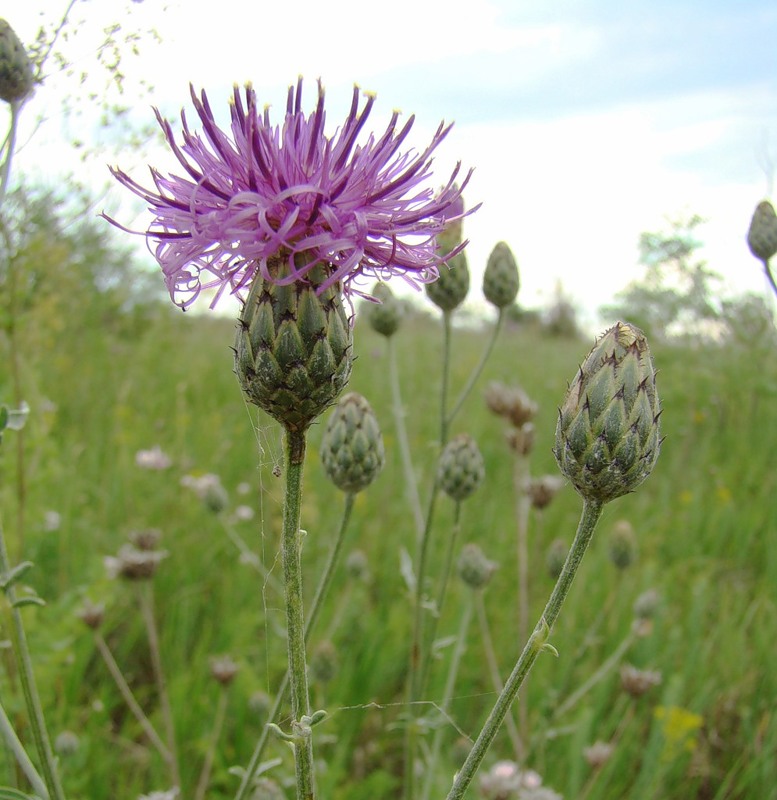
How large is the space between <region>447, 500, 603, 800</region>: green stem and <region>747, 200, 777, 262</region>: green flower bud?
1.84 meters

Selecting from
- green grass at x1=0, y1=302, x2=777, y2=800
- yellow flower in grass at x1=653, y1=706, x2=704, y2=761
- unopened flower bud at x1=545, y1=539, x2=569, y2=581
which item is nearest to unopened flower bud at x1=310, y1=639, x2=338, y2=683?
green grass at x1=0, y1=302, x2=777, y2=800

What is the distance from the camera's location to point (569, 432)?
4.08 feet

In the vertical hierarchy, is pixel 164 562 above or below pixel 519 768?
above

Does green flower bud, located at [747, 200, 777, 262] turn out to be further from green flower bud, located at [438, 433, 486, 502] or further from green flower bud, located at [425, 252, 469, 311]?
green flower bud, located at [438, 433, 486, 502]

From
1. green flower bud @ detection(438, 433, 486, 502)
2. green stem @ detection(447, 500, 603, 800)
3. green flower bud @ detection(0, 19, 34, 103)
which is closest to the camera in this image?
green stem @ detection(447, 500, 603, 800)

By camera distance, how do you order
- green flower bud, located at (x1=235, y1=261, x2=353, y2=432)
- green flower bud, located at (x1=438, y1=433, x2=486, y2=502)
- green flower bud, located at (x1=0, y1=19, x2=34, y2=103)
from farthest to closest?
green flower bud, located at (x1=438, y1=433, x2=486, y2=502), green flower bud, located at (x1=0, y1=19, x2=34, y2=103), green flower bud, located at (x1=235, y1=261, x2=353, y2=432)

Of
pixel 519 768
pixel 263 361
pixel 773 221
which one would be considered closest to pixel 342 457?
pixel 263 361

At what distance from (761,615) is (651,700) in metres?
0.80

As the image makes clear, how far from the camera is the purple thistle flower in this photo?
119 cm

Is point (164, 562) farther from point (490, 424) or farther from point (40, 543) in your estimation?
point (490, 424)

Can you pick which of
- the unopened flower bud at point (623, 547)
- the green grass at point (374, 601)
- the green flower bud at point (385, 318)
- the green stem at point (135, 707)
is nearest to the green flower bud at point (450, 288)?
the green flower bud at point (385, 318)

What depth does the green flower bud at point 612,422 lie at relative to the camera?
1200mm

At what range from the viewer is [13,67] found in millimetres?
1914

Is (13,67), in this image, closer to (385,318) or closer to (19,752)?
(385,318)
